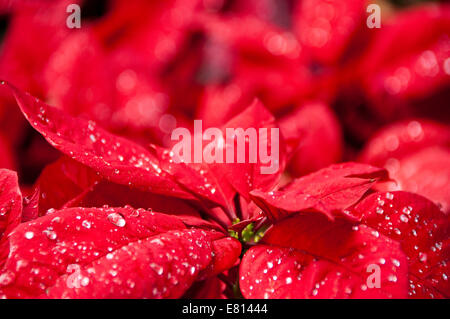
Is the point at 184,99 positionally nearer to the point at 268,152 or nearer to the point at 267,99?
the point at 267,99

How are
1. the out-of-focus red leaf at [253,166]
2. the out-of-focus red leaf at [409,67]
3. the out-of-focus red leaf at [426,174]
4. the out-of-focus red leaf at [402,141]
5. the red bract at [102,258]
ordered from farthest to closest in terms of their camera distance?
1. the out-of-focus red leaf at [409,67]
2. the out-of-focus red leaf at [402,141]
3. the out-of-focus red leaf at [426,174]
4. the out-of-focus red leaf at [253,166]
5. the red bract at [102,258]

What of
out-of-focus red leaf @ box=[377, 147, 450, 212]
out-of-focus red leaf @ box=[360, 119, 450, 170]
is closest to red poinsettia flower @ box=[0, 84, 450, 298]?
out-of-focus red leaf @ box=[377, 147, 450, 212]

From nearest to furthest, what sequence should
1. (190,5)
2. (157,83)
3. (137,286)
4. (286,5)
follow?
(137,286) → (157,83) → (190,5) → (286,5)

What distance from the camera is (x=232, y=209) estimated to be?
37cm

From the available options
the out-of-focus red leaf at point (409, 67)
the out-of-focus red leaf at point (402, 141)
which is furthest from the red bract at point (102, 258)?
the out-of-focus red leaf at point (409, 67)

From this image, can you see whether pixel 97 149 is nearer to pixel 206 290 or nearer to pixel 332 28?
pixel 206 290

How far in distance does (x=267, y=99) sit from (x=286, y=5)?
1.20 ft

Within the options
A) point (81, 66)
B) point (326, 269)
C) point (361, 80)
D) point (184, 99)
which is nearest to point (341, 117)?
point (361, 80)

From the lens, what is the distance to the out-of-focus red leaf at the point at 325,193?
0.90 ft

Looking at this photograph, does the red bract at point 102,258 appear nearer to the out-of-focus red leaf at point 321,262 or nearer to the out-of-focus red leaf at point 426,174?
the out-of-focus red leaf at point 321,262

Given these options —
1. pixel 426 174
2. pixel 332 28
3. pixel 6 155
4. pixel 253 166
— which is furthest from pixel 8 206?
pixel 332 28

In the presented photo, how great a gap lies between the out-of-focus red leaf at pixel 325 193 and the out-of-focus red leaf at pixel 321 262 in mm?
13

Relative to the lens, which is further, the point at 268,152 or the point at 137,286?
the point at 268,152

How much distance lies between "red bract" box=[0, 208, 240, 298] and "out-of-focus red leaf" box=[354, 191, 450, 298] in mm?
110
